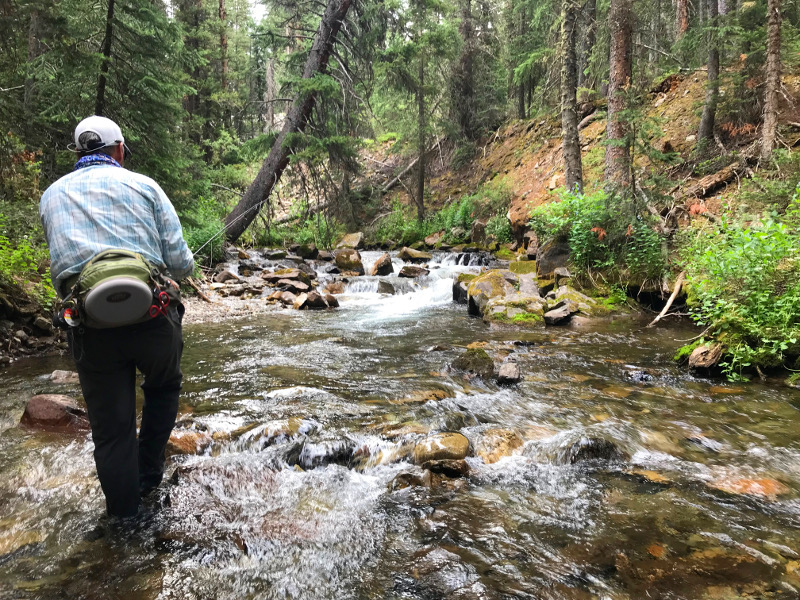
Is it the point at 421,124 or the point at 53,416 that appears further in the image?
the point at 421,124

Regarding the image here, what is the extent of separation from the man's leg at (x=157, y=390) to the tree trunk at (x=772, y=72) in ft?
38.3

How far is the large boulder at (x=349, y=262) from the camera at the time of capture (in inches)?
638

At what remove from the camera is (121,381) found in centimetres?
259

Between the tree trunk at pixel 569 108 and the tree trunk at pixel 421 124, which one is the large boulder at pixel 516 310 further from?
the tree trunk at pixel 421 124

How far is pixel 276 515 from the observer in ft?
9.81

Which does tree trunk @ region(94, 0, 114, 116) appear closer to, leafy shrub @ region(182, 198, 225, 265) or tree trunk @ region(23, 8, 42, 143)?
tree trunk @ region(23, 8, 42, 143)

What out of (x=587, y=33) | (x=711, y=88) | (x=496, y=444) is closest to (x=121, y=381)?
(x=496, y=444)

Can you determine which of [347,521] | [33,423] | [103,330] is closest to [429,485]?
[347,521]

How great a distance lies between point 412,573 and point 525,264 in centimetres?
1184

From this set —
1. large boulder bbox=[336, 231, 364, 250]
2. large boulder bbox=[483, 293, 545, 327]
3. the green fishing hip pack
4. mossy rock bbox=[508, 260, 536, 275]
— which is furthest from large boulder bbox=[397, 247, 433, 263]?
the green fishing hip pack

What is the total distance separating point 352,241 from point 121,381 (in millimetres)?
18763

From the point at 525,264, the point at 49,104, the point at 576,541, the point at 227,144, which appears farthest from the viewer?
the point at 227,144

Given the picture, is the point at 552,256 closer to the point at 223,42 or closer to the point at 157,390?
the point at 157,390

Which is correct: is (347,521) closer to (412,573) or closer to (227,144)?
(412,573)
